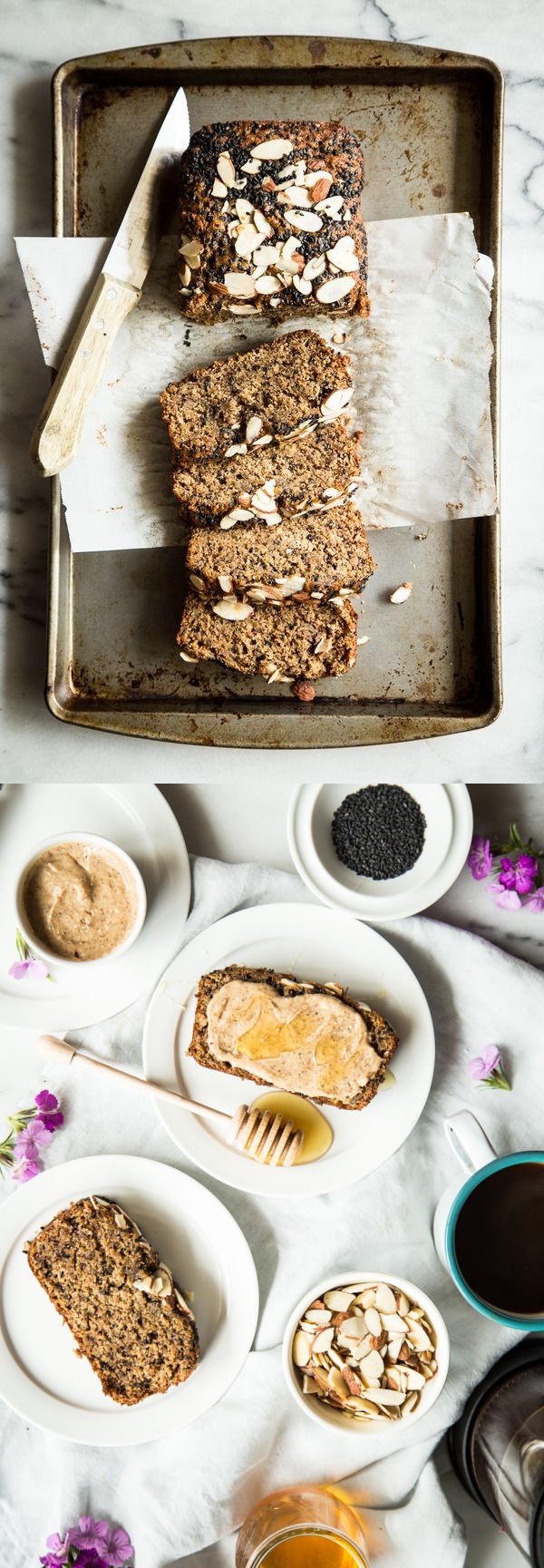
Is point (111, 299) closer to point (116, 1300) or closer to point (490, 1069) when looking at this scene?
point (490, 1069)

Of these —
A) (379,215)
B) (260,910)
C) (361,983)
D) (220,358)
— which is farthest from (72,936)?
(379,215)

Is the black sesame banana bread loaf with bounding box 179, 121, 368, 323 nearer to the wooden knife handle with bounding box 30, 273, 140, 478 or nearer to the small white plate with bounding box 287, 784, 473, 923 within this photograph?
the wooden knife handle with bounding box 30, 273, 140, 478

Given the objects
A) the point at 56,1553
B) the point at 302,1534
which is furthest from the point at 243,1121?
the point at 56,1553

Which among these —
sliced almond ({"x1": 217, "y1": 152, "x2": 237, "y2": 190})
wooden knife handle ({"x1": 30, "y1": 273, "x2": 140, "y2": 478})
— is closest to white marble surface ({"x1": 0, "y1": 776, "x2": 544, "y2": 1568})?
wooden knife handle ({"x1": 30, "y1": 273, "x2": 140, "y2": 478})

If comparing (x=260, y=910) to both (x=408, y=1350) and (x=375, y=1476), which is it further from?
(x=375, y=1476)

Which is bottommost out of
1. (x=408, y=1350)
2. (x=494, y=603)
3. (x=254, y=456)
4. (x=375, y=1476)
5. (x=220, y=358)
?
(x=375, y=1476)

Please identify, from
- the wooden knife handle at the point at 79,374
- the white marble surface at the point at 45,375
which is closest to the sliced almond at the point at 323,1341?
the white marble surface at the point at 45,375
